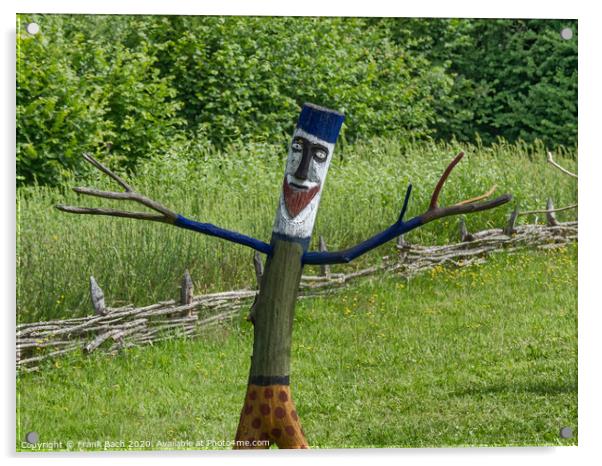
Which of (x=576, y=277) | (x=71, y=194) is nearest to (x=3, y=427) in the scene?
(x=71, y=194)

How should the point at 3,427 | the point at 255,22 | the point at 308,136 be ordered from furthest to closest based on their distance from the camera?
1. the point at 255,22
2. the point at 3,427
3. the point at 308,136

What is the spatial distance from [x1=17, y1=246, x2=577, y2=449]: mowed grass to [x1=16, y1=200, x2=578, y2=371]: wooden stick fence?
0.06 metres

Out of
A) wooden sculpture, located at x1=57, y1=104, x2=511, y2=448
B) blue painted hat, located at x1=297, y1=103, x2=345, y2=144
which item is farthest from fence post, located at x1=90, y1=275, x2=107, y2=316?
blue painted hat, located at x1=297, y1=103, x2=345, y2=144

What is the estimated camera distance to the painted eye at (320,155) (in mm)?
4801

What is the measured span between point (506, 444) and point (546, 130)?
1844 mm

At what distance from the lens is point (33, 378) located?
543 cm

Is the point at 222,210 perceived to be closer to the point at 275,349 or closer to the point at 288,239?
the point at 288,239

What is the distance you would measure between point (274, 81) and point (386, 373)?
1.82m

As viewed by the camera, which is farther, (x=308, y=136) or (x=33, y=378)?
(x=33, y=378)

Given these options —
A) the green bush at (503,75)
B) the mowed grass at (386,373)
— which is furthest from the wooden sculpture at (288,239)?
the green bush at (503,75)

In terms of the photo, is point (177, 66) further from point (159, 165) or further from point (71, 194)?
point (71, 194)

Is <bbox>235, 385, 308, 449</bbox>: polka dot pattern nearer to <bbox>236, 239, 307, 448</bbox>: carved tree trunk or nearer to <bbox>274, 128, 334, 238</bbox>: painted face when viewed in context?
<bbox>236, 239, 307, 448</bbox>: carved tree trunk

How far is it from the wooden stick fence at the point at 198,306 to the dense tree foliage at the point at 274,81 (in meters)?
0.58

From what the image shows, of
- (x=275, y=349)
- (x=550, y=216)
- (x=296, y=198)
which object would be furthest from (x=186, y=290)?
(x=550, y=216)
